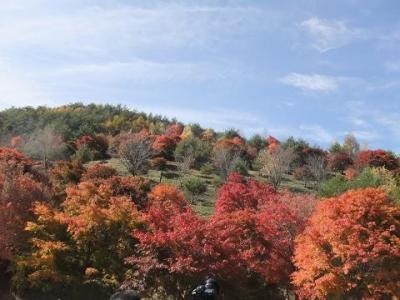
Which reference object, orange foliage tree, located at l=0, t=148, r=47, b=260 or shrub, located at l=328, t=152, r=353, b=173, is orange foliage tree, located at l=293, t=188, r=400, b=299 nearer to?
orange foliage tree, located at l=0, t=148, r=47, b=260

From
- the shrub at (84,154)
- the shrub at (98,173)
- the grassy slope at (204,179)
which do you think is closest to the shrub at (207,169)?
the grassy slope at (204,179)

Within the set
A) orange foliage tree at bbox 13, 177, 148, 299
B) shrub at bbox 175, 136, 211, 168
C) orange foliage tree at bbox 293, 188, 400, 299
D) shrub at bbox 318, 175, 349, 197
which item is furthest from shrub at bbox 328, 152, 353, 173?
orange foliage tree at bbox 13, 177, 148, 299

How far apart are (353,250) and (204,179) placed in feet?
145

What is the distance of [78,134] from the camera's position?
82.1 metres

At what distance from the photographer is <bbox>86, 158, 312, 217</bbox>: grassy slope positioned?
2158 inches

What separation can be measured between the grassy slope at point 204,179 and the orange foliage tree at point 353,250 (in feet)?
86.4

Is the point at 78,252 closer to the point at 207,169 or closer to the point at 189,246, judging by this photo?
the point at 189,246

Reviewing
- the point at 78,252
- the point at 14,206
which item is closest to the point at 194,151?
the point at 14,206

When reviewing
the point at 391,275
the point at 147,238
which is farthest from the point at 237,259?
the point at 391,275

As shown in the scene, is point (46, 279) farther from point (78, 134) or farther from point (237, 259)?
point (78, 134)

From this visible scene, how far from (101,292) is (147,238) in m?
5.53

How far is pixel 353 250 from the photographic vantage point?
23.0m

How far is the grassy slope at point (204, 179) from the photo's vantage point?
54.8 meters

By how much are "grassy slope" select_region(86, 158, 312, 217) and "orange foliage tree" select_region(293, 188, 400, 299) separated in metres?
26.3
